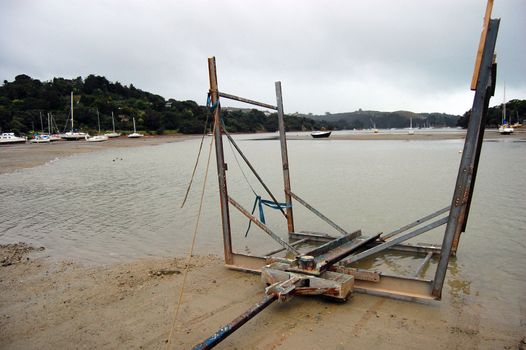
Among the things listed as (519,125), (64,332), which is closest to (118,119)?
(519,125)

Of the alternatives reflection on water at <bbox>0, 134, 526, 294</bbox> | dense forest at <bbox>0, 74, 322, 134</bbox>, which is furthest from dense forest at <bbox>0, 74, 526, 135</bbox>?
reflection on water at <bbox>0, 134, 526, 294</bbox>

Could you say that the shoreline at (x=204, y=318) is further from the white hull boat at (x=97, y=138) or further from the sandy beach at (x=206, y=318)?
the white hull boat at (x=97, y=138)

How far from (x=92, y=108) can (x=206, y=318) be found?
100m

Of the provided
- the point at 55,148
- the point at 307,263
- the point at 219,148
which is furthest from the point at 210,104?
the point at 55,148

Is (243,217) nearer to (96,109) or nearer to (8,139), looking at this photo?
(8,139)

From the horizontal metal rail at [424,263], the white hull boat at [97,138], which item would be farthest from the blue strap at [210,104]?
the white hull boat at [97,138]

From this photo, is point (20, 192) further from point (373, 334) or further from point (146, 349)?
point (373, 334)

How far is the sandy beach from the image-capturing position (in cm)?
Result: 399

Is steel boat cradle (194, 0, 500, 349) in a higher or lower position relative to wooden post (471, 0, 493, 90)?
lower

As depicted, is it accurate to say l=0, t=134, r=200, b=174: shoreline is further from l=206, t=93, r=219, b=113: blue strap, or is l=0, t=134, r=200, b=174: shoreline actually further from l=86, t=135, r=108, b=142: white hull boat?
l=206, t=93, r=219, b=113: blue strap

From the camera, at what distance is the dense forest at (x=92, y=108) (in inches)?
3228

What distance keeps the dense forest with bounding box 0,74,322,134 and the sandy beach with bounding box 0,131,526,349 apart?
6391 cm

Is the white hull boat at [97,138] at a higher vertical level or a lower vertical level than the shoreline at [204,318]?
higher

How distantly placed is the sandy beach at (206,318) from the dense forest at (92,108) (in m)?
63.9
